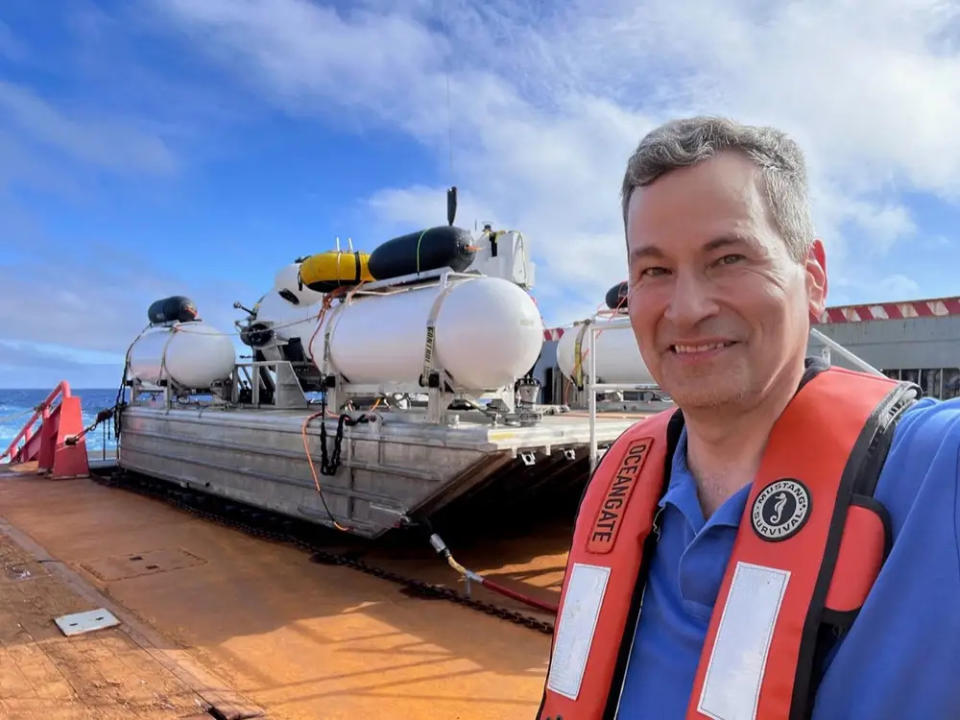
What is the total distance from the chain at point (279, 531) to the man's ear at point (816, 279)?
4047mm

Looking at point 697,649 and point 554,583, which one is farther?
point 554,583

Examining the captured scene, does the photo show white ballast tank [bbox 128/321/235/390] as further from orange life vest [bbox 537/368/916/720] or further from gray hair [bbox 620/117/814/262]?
gray hair [bbox 620/117/814/262]

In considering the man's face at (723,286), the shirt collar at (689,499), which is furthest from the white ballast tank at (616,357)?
the man's face at (723,286)

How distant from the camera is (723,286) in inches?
46.2

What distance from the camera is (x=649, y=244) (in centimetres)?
123

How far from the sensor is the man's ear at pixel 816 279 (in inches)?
49.5

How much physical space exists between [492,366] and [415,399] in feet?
9.48

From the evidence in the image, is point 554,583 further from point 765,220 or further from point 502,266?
point 765,220

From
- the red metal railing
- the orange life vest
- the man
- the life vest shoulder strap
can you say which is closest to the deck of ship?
the orange life vest

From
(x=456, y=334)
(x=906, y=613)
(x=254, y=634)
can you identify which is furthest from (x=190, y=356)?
(x=906, y=613)

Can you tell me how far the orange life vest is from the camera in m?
1.04

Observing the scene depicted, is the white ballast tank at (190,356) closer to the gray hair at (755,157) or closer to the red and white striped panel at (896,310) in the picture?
the red and white striped panel at (896,310)

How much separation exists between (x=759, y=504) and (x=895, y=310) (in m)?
12.1

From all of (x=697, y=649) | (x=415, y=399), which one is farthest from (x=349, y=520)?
(x=697, y=649)
